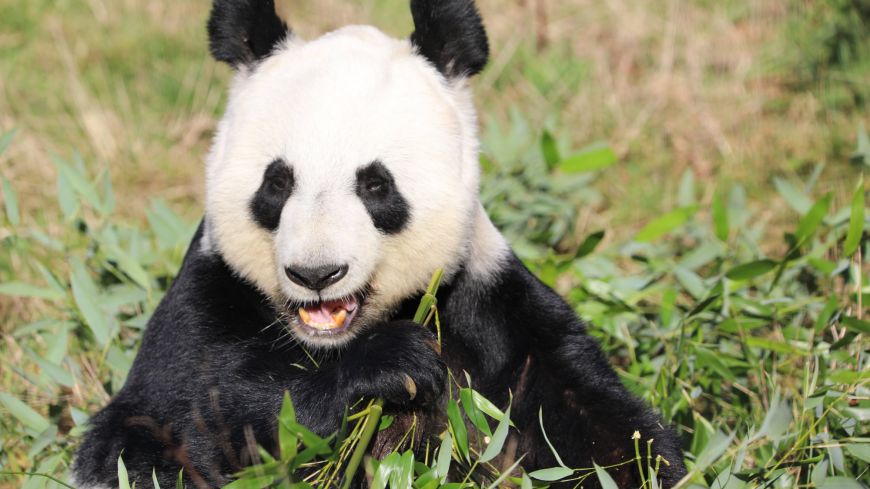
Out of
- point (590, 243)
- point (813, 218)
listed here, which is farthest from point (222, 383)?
point (813, 218)

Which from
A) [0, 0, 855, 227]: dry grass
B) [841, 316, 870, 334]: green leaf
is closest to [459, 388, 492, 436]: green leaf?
[841, 316, 870, 334]: green leaf

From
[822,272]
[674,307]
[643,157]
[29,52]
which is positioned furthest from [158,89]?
[822,272]

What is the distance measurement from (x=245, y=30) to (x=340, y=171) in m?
0.73

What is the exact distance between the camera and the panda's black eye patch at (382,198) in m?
2.86

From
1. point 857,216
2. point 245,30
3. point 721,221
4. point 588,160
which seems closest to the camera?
point 245,30

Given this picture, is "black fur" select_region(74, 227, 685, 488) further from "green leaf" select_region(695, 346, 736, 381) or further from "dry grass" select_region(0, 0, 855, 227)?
"dry grass" select_region(0, 0, 855, 227)

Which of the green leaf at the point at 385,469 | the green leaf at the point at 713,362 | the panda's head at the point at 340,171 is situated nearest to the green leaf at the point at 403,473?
the green leaf at the point at 385,469

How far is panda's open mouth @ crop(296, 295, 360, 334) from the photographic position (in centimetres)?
294

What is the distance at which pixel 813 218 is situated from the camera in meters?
4.11

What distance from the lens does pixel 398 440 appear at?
3.04m

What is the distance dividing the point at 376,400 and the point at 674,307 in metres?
1.86

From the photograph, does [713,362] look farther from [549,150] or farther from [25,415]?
[25,415]

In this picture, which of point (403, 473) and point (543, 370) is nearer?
point (403, 473)

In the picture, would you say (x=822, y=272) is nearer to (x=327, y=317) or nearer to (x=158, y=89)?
(x=327, y=317)
